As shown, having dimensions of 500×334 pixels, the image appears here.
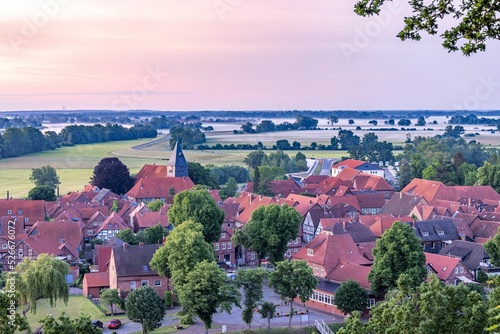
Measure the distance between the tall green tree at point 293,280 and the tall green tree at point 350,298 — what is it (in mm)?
1401

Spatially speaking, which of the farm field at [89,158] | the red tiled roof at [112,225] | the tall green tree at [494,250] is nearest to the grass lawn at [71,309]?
the red tiled roof at [112,225]

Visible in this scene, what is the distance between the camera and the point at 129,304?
112 ft

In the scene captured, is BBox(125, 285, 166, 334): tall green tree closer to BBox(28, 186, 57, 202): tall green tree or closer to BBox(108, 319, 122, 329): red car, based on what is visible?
BBox(108, 319, 122, 329): red car

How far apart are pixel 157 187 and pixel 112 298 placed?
33.1 m

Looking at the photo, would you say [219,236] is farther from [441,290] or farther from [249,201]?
[441,290]

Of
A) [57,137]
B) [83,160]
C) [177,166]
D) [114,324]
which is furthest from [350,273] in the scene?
[57,137]

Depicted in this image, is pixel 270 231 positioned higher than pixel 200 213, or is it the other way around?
pixel 200 213

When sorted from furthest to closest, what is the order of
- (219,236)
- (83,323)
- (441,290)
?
1. (219,236)
2. (83,323)
3. (441,290)

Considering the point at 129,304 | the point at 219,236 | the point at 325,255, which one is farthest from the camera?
the point at 219,236

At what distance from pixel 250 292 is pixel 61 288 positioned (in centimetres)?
929

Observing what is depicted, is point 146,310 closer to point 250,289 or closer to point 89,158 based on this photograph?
point 250,289

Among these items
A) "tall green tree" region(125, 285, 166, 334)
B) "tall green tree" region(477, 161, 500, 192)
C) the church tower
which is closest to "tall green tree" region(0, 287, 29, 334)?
"tall green tree" region(125, 285, 166, 334)

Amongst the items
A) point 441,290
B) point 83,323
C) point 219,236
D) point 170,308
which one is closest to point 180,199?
point 219,236

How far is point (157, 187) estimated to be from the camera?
70000 mm
